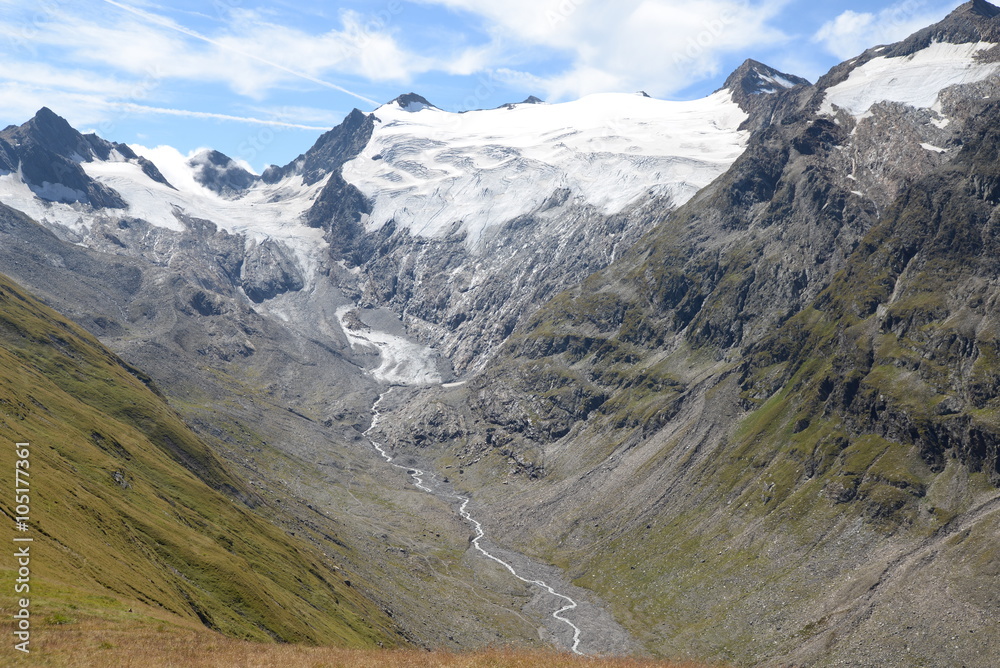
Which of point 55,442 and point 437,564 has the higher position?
point 55,442

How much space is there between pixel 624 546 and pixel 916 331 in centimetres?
8884

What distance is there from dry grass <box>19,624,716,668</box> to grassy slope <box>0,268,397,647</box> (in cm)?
387

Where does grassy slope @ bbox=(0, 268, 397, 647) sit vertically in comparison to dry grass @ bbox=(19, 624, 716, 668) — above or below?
below

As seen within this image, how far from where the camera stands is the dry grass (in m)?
38.9

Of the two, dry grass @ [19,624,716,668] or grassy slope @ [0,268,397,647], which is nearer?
dry grass @ [19,624,716,668]

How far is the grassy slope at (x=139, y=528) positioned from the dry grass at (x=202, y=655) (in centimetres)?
387

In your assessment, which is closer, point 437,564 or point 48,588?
point 48,588

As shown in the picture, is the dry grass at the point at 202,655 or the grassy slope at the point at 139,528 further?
the grassy slope at the point at 139,528

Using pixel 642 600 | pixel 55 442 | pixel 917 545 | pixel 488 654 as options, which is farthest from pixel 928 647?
pixel 55 442

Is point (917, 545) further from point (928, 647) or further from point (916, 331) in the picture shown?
point (916, 331)

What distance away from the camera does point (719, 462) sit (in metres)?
199

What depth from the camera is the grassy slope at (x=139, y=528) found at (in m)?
61.8

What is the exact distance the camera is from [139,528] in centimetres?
8719

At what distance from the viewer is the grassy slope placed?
2431 inches
